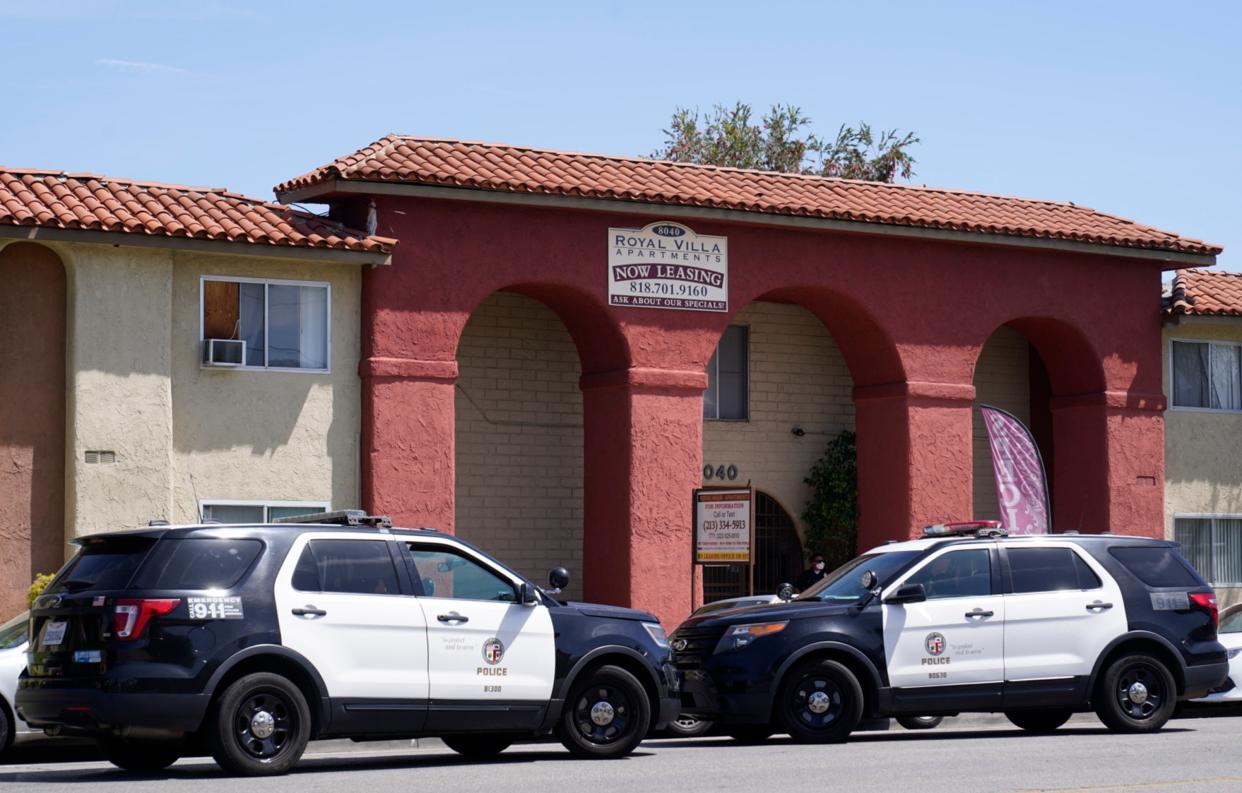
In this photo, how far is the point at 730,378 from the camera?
25672 mm

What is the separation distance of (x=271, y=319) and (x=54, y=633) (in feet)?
28.9

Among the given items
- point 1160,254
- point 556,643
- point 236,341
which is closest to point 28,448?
point 236,341

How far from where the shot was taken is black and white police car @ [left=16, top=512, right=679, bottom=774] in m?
11.6

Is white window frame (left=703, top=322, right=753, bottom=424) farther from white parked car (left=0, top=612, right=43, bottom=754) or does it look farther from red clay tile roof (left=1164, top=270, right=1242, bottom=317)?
white parked car (left=0, top=612, right=43, bottom=754)

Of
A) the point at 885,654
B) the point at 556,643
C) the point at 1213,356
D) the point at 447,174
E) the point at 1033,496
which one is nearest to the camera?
the point at 556,643

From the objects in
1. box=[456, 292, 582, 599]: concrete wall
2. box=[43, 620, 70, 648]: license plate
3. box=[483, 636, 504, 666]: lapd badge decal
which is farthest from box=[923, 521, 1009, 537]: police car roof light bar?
box=[456, 292, 582, 599]: concrete wall

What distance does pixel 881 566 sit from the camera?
15562mm

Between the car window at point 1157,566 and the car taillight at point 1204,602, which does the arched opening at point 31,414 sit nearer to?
the car window at point 1157,566

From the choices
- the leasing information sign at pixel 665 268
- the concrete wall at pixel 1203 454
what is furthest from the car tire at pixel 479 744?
the concrete wall at pixel 1203 454

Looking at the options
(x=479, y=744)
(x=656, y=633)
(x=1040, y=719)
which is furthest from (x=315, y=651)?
(x=1040, y=719)

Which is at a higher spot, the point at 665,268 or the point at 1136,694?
the point at 665,268

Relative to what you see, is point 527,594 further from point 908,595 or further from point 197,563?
point 908,595

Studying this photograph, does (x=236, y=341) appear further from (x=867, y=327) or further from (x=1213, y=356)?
(x=1213, y=356)

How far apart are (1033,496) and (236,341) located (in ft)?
33.2
